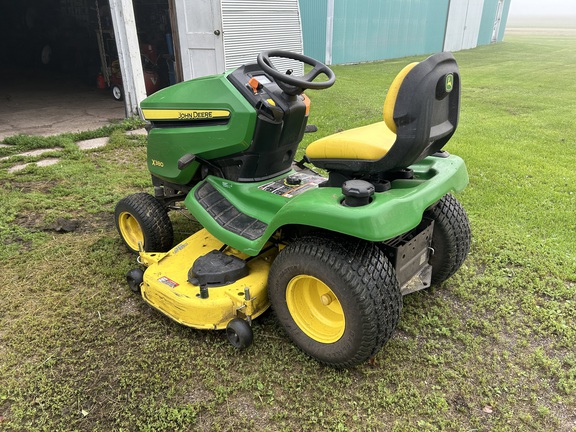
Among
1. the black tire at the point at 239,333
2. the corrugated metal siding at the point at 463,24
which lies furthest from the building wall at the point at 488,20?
the black tire at the point at 239,333

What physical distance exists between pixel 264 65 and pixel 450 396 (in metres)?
1.96

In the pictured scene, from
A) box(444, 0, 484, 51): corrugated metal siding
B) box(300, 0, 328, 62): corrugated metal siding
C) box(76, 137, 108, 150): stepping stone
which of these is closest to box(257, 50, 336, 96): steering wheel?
box(76, 137, 108, 150): stepping stone

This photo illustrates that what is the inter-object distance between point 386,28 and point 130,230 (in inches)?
657

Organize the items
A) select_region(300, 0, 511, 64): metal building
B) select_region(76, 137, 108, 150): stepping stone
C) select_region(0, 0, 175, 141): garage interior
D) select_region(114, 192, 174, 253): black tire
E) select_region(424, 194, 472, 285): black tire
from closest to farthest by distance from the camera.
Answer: select_region(424, 194, 472, 285): black tire < select_region(114, 192, 174, 253): black tire < select_region(76, 137, 108, 150): stepping stone < select_region(0, 0, 175, 141): garage interior < select_region(300, 0, 511, 64): metal building

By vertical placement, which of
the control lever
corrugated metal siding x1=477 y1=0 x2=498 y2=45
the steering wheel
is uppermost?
the steering wheel

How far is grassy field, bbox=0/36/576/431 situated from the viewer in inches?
82.3

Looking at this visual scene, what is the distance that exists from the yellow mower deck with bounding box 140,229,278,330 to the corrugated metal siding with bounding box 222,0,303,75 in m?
4.31

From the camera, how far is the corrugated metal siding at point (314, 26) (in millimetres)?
14625

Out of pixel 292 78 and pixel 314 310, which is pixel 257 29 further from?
pixel 314 310

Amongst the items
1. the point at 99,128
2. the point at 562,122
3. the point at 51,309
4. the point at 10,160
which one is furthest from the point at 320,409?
the point at 562,122

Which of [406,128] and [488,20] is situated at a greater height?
[406,128]

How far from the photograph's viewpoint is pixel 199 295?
2.49 m

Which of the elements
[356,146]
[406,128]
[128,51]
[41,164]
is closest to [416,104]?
[406,128]

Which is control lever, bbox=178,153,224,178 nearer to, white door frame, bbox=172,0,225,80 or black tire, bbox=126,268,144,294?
black tire, bbox=126,268,144,294
